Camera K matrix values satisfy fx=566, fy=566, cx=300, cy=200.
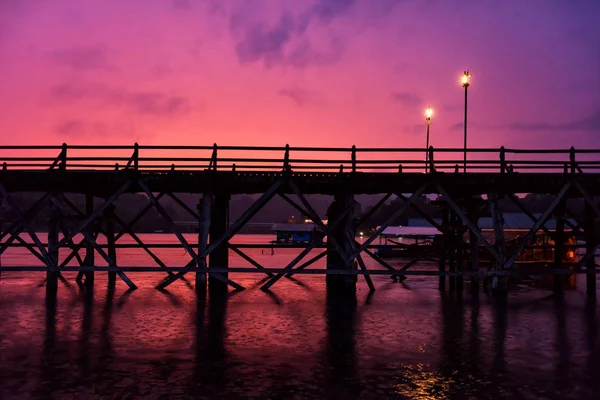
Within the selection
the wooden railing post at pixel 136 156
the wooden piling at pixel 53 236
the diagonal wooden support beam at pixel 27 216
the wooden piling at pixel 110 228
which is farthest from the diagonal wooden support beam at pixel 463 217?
the diagonal wooden support beam at pixel 27 216

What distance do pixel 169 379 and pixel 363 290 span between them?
561 inches

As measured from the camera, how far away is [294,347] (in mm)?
11500

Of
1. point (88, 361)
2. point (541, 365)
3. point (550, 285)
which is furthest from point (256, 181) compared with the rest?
Result: point (550, 285)

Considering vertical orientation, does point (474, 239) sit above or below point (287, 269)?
above

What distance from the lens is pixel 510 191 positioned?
20.4 metres

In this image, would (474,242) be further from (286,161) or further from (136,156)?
(136,156)

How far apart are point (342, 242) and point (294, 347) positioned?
34.9 feet

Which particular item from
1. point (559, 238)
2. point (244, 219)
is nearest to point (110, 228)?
point (244, 219)

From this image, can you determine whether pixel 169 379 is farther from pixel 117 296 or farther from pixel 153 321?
pixel 117 296

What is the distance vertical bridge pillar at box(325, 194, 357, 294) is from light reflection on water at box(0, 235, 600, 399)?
1.82m

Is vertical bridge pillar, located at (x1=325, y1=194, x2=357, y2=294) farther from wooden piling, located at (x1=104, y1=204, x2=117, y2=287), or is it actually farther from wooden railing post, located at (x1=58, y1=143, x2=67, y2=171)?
wooden railing post, located at (x1=58, y1=143, x2=67, y2=171)

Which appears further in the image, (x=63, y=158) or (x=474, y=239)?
(x=474, y=239)

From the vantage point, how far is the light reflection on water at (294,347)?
8.65 m

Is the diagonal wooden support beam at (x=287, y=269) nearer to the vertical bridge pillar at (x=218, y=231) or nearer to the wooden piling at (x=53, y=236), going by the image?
the vertical bridge pillar at (x=218, y=231)
